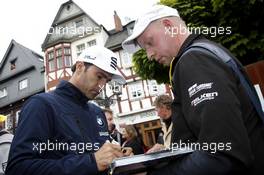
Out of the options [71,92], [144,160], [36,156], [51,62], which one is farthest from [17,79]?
[144,160]

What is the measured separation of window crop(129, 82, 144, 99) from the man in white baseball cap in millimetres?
21056

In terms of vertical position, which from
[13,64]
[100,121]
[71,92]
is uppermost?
[13,64]

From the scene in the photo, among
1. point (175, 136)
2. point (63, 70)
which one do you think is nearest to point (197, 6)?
point (175, 136)

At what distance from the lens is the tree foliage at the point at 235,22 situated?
6.46 m

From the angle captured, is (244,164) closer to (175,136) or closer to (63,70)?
(175,136)

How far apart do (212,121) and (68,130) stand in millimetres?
1183

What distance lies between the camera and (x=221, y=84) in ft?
4.71

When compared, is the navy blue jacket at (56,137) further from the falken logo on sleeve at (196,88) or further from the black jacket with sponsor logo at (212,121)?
the falken logo on sleeve at (196,88)

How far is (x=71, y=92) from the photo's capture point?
2.57m

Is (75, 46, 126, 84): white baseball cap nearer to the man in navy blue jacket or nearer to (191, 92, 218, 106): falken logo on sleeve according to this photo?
the man in navy blue jacket

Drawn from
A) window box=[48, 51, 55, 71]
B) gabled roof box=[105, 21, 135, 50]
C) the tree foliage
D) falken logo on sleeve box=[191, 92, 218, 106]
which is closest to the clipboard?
falken logo on sleeve box=[191, 92, 218, 106]

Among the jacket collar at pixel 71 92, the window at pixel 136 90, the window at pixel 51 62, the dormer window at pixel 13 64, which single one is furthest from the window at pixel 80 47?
the jacket collar at pixel 71 92

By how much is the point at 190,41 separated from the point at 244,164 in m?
0.76

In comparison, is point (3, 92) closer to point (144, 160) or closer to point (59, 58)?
point (59, 58)
